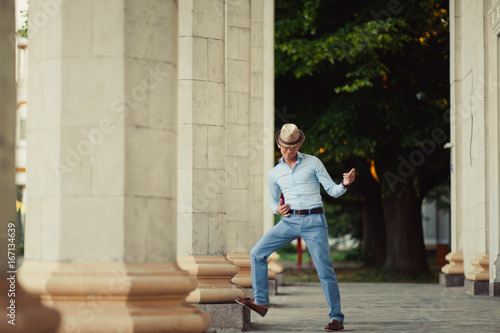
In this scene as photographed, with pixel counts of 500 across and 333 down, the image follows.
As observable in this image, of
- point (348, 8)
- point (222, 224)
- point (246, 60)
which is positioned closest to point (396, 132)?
point (348, 8)

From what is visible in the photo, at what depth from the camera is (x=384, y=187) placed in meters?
26.0

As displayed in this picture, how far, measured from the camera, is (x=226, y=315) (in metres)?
9.27

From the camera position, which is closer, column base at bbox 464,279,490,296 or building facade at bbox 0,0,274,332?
building facade at bbox 0,0,274,332

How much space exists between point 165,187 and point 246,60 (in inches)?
301

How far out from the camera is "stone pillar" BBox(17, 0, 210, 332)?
5.65 metres

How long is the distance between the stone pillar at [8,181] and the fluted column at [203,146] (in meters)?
4.70

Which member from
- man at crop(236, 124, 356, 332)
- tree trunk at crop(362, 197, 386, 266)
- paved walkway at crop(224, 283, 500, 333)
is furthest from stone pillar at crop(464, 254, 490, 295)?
tree trunk at crop(362, 197, 386, 266)

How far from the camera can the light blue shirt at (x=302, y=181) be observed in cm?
902

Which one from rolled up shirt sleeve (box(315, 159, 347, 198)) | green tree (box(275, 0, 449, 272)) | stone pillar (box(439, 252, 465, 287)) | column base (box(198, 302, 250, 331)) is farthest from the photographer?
green tree (box(275, 0, 449, 272))

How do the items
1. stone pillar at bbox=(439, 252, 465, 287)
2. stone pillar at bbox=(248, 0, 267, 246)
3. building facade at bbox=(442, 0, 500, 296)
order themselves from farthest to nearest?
stone pillar at bbox=(439, 252, 465, 287) < stone pillar at bbox=(248, 0, 267, 246) < building facade at bbox=(442, 0, 500, 296)

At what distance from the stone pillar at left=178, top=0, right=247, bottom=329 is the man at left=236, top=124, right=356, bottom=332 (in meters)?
0.46

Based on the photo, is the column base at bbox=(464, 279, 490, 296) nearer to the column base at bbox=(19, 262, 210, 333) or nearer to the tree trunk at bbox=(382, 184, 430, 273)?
the tree trunk at bbox=(382, 184, 430, 273)

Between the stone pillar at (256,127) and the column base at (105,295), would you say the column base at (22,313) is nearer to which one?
the column base at (105,295)

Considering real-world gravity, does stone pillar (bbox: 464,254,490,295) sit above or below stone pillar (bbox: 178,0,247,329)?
below
